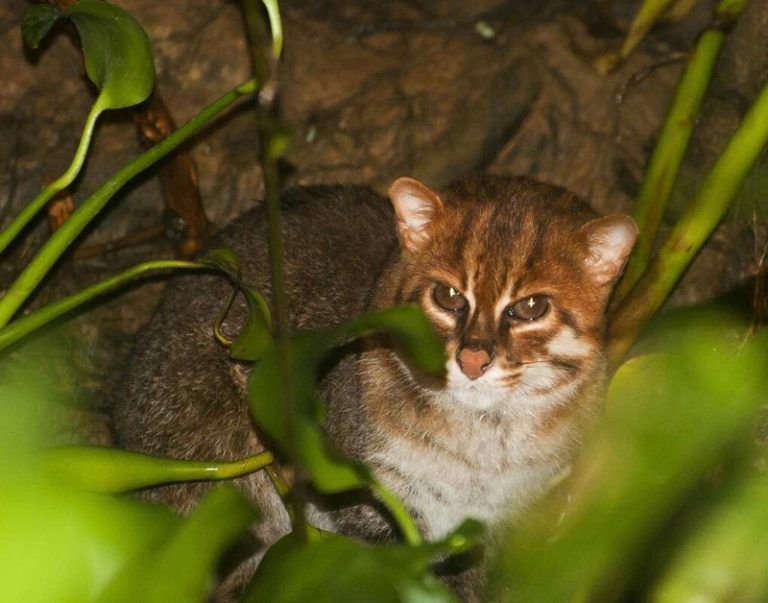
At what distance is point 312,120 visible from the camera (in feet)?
20.7

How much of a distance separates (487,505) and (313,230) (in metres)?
1.54

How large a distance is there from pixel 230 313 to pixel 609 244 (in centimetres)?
174

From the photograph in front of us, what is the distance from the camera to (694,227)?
510 cm

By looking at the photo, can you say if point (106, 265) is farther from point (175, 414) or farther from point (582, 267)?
point (582, 267)

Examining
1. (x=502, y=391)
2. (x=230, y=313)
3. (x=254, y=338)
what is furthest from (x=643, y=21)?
(x=254, y=338)

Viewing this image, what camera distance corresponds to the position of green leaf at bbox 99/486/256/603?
2.01 metres

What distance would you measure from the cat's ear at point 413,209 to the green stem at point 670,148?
1.42 m

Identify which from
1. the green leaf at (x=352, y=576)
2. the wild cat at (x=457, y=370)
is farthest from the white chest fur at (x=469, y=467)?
the green leaf at (x=352, y=576)

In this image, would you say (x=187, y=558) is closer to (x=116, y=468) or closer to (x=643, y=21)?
(x=116, y=468)

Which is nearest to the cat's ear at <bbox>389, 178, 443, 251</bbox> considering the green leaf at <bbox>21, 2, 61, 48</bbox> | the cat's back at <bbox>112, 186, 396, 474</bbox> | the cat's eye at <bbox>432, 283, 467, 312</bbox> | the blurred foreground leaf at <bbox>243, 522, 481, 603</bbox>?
the cat's eye at <bbox>432, 283, 467, 312</bbox>

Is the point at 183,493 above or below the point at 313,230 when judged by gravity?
below

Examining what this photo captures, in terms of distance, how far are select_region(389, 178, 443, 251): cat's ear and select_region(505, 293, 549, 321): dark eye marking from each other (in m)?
0.50

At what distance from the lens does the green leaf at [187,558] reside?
2.01 meters

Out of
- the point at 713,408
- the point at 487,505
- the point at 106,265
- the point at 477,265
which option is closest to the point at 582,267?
the point at 477,265
